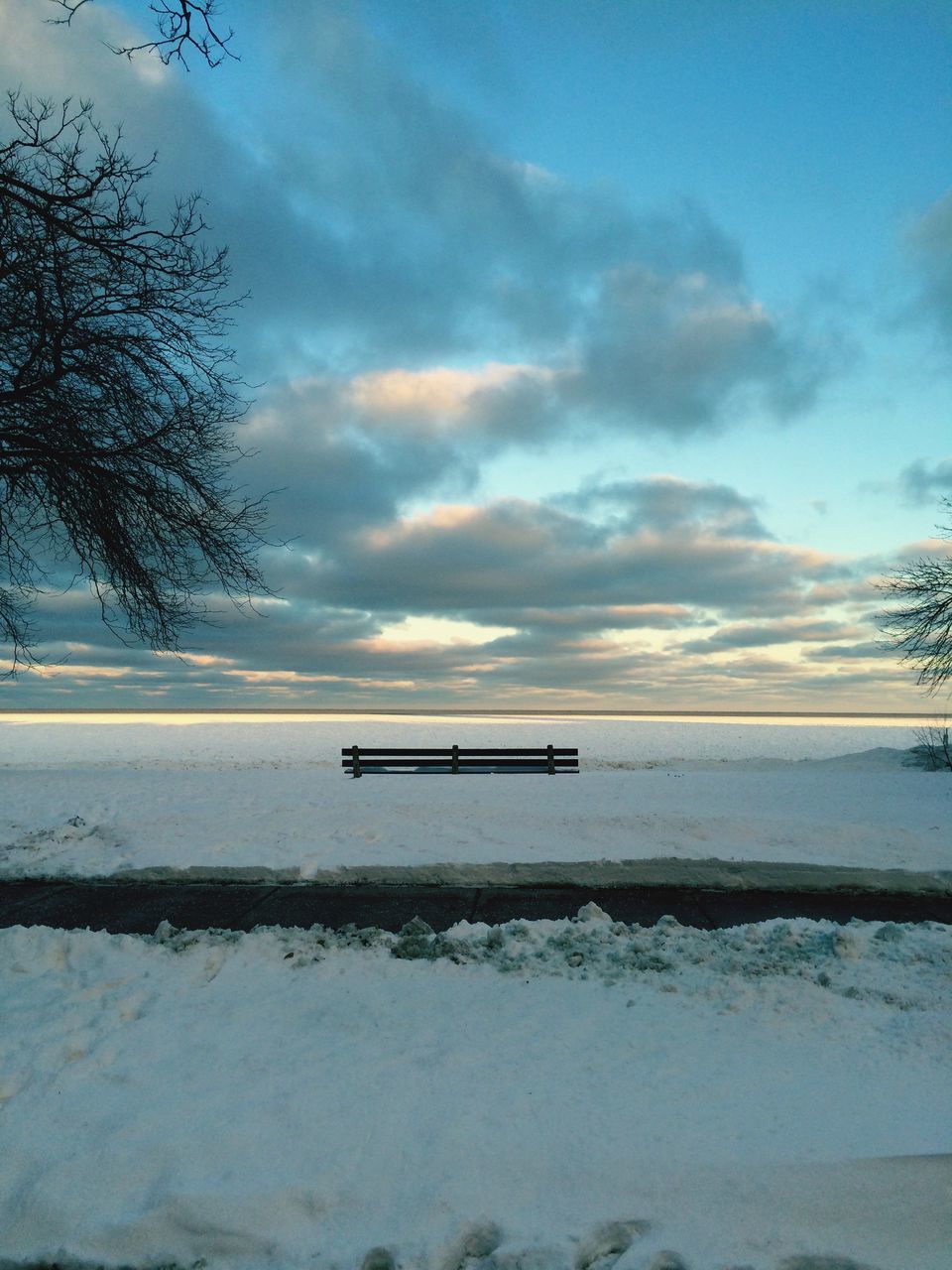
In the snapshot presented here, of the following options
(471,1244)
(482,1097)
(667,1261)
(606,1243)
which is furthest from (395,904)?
(667,1261)

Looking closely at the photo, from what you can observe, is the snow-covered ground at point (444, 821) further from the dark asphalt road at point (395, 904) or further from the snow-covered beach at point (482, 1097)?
the snow-covered beach at point (482, 1097)

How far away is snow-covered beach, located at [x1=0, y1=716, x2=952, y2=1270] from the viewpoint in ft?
8.93

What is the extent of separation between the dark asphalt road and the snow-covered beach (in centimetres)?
76

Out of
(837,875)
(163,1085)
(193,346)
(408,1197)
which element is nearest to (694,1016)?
(408,1197)

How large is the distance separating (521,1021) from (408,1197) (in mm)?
1408

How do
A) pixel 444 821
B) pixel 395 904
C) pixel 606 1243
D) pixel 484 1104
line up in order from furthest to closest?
pixel 444 821 → pixel 395 904 → pixel 484 1104 → pixel 606 1243

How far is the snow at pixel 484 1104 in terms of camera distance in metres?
2.72

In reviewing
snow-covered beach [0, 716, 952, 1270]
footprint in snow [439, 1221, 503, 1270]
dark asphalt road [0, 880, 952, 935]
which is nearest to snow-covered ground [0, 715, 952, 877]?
dark asphalt road [0, 880, 952, 935]

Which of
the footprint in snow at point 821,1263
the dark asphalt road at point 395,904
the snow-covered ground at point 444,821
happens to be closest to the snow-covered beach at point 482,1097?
the footprint in snow at point 821,1263

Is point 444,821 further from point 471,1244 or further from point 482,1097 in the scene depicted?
point 471,1244

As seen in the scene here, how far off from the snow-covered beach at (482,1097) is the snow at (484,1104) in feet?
0.04

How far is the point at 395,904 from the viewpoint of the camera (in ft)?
22.1

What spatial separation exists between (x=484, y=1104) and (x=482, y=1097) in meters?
0.06

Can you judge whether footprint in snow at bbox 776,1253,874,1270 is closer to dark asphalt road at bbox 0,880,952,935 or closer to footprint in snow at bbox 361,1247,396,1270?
footprint in snow at bbox 361,1247,396,1270
